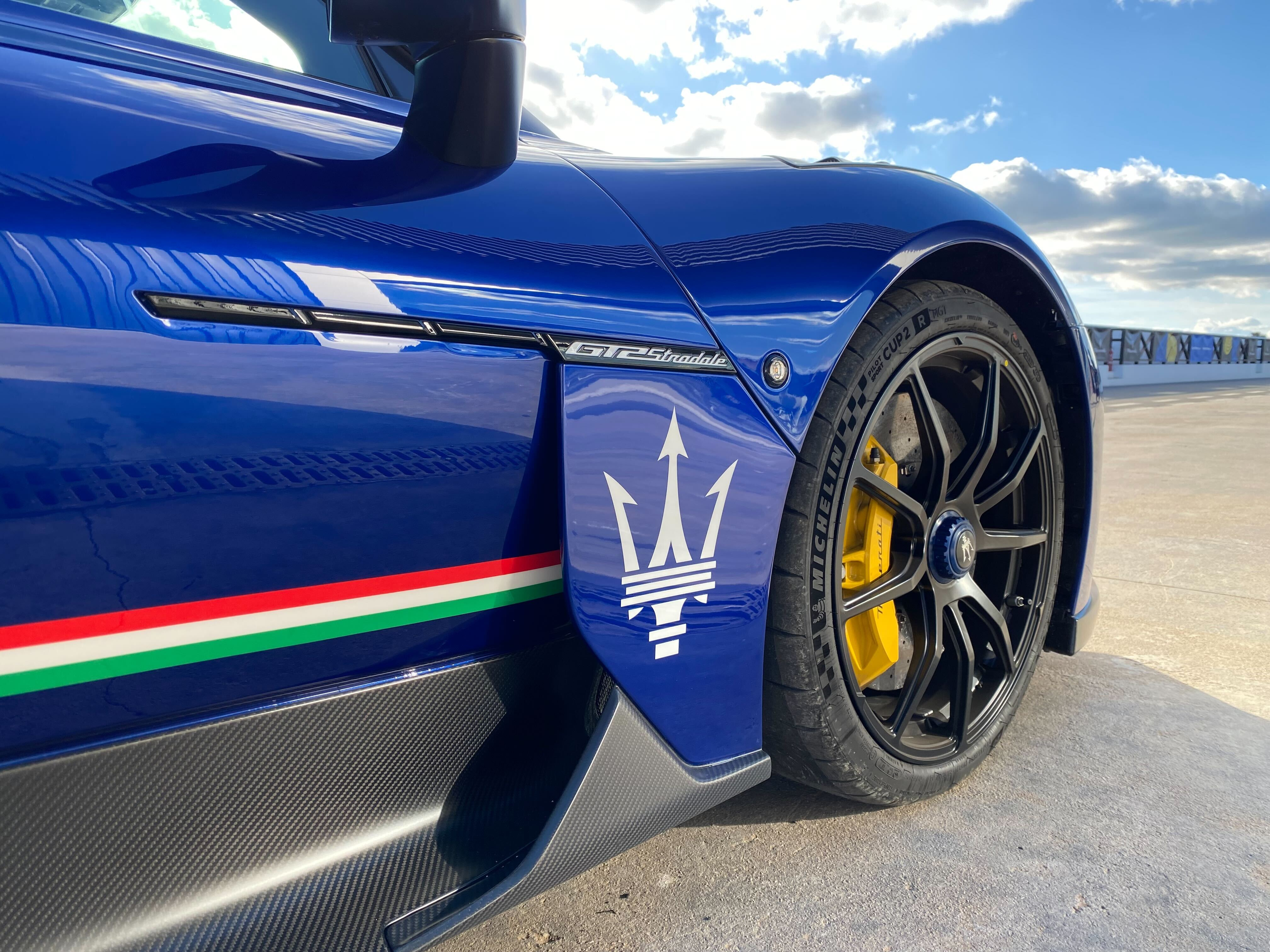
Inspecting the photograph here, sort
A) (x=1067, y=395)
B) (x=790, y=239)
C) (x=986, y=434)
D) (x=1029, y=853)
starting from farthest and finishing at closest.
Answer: (x=1067, y=395) → (x=986, y=434) → (x=1029, y=853) → (x=790, y=239)

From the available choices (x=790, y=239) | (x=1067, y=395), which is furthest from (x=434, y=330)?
(x=1067, y=395)

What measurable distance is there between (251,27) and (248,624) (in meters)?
0.94

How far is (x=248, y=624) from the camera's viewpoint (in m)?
0.83

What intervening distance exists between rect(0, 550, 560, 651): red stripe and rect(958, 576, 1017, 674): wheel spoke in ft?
2.94

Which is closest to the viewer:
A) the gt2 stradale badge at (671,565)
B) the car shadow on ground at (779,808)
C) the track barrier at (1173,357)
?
the gt2 stradale badge at (671,565)

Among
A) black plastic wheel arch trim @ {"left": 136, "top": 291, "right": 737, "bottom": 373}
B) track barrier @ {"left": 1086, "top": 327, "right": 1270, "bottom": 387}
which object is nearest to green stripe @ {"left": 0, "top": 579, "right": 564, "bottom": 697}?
black plastic wheel arch trim @ {"left": 136, "top": 291, "right": 737, "bottom": 373}

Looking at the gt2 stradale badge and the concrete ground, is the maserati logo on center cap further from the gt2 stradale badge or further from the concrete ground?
the gt2 stradale badge

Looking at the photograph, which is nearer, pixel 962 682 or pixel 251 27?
pixel 251 27

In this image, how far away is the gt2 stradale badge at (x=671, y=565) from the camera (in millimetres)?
1034

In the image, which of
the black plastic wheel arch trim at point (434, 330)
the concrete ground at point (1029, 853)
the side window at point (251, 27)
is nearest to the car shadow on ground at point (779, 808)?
the concrete ground at point (1029, 853)

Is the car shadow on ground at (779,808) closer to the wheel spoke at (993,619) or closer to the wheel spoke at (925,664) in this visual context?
the wheel spoke at (925,664)

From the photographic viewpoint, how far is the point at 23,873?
0.78 metres

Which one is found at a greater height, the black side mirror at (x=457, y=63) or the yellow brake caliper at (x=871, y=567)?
the black side mirror at (x=457, y=63)

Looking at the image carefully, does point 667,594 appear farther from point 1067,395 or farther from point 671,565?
point 1067,395
